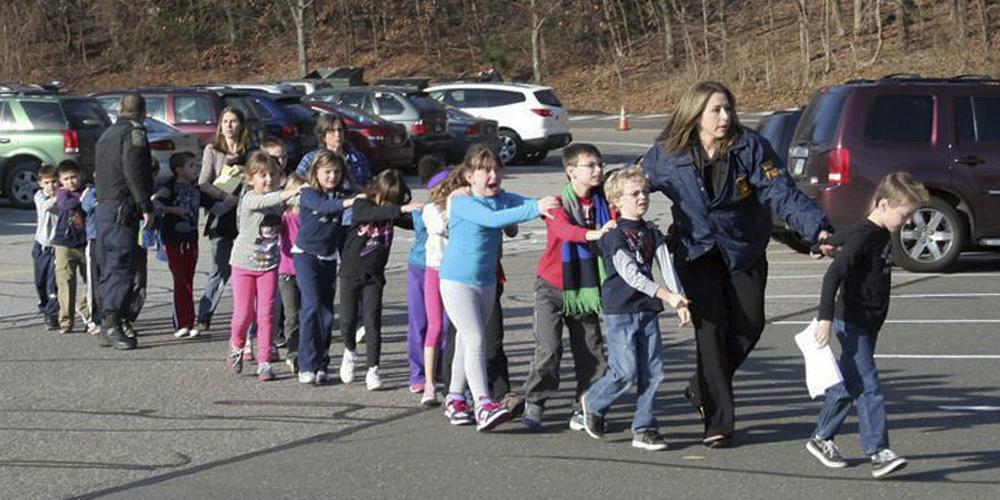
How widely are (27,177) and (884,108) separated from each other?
13451 millimetres

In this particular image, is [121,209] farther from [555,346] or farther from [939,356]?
[939,356]

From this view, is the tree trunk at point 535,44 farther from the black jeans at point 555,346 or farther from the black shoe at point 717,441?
the black shoe at point 717,441

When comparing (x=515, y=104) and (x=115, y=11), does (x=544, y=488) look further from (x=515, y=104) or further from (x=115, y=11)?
(x=115, y=11)

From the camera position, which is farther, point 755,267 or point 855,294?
point 755,267

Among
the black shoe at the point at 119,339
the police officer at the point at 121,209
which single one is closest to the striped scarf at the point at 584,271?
the police officer at the point at 121,209

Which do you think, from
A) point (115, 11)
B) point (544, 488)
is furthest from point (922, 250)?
point (115, 11)

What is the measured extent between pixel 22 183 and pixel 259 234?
14.7 metres

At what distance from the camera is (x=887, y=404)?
30.7 feet


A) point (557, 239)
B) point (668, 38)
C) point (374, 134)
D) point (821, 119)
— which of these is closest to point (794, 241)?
point (821, 119)

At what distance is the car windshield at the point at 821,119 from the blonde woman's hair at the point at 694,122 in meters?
7.81

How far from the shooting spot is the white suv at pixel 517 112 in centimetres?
3231

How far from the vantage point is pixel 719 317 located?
27.0 ft

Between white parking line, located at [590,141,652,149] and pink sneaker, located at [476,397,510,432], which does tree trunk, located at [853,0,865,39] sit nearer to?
white parking line, located at [590,141,652,149]

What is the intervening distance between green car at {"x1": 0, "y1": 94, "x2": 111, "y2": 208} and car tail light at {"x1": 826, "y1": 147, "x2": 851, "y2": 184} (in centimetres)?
1223
